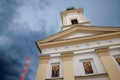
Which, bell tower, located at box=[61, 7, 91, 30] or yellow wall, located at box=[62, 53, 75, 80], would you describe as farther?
bell tower, located at box=[61, 7, 91, 30]

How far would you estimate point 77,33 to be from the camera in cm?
1311

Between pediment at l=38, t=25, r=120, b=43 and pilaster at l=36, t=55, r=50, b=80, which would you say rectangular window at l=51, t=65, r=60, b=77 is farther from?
pediment at l=38, t=25, r=120, b=43

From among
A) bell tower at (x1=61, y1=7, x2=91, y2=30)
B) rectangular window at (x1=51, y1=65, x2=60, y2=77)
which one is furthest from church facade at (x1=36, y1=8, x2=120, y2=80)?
bell tower at (x1=61, y1=7, x2=91, y2=30)

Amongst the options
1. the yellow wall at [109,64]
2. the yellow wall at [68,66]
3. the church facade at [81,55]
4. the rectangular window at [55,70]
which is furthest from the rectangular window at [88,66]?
the rectangular window at [55,70]

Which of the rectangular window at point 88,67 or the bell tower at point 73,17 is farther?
the bell tower at point 73,17

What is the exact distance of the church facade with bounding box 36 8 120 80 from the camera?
880 centimetres

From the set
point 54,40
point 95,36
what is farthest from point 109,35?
point 54,40

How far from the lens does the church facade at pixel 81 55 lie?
880cm

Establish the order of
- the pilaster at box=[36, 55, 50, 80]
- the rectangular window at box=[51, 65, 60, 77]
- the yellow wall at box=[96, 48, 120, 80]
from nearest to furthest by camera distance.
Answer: the yellow wall at box=[96, 48, 120, 80] < the pilaster at box=[36, 55, 50, 80] < the rectangular window at box=[51, 65, 60, 77]

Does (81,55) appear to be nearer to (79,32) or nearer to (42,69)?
(79,32)

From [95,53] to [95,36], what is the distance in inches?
76.7

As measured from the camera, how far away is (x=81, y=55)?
34.9ft

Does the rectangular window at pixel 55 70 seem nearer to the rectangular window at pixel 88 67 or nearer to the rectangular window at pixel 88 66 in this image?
the rectangular window at pixel 88 66

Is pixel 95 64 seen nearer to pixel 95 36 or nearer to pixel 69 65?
pixel 69 65
